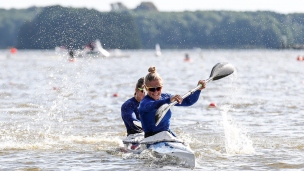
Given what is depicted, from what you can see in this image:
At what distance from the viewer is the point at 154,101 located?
1126cm

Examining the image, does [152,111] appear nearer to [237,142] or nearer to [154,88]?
[154,88]

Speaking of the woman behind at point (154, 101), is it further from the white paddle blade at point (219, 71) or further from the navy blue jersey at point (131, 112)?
the navy blue jersey at point (131, 112)

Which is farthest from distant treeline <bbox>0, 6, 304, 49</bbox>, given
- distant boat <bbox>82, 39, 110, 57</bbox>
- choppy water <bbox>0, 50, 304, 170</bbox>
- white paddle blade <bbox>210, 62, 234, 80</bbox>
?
white paddle blade <bbox>210, 62, 234, 80</bbox>

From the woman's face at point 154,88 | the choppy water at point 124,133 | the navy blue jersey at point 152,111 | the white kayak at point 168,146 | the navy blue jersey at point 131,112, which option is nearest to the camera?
the woman's face at point 154,88

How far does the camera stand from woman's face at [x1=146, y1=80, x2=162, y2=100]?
11.2 m

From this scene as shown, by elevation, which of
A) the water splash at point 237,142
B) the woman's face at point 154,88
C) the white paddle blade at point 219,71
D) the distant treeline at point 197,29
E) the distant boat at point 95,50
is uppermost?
the distant treeline at point 197,29

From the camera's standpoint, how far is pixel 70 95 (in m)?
26.8

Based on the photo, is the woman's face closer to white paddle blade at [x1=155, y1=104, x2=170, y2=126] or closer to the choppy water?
white paddle blade at [x1=155, y1=104, x2=170, y2=126]

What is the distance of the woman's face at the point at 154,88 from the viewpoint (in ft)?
36.7

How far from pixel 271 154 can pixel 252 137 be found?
229 cm

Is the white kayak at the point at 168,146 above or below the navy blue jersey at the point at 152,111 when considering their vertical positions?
below

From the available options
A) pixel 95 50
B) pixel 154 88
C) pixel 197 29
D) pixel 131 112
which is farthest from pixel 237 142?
pixel 197 29

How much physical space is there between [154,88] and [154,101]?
22 centimetres

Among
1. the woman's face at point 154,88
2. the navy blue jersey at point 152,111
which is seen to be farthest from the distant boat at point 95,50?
the woman's face at point 154,88
